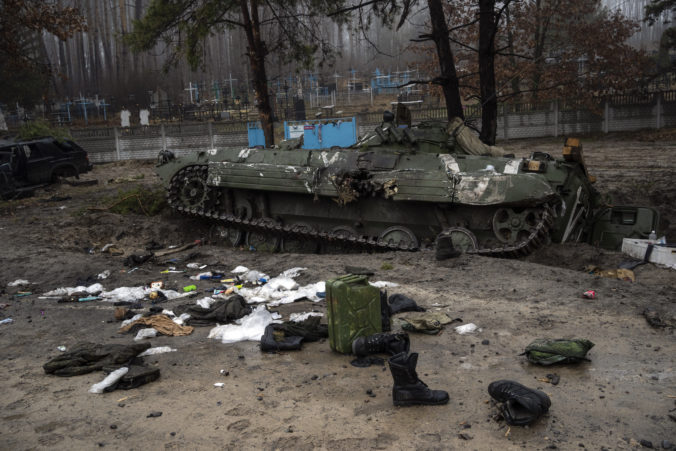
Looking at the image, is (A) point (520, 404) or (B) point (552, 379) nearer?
(A) point (520, 404)

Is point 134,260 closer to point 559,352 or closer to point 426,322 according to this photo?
point 426,322

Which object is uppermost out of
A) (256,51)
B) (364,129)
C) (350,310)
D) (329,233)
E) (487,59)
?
(256,51)

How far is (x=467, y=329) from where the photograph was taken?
6.41 metres

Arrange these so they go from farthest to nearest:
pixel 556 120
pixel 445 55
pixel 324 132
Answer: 1. pixel 556 120
2. pixel 324 132
3. pixel 445 55

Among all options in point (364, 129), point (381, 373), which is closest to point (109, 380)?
point (381, 373)

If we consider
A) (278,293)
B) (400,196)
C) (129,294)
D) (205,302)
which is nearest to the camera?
(205,302)

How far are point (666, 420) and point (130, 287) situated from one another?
284 inches

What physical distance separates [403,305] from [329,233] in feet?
15.4

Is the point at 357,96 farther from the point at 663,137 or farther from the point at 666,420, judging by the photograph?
the point at 666,420

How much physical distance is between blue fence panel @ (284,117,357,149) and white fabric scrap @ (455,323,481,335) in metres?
17.4

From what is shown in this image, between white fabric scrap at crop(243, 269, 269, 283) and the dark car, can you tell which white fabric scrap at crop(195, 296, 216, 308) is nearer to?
white fabric scrap at crop(243, 269, 269, 283)

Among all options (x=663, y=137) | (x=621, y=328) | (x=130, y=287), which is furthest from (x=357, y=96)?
(x=621, y=328)

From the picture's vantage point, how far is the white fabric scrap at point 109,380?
525cm

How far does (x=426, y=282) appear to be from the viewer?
8.39m
